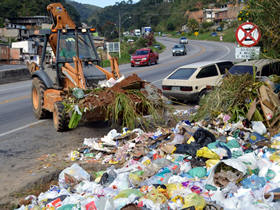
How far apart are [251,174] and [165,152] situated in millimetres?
1841

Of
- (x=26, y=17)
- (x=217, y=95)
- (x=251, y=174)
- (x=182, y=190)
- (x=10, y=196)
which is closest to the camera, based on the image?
(x=182, y=190)

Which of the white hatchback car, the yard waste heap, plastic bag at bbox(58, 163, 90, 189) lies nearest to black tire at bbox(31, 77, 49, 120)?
the yard waste heap

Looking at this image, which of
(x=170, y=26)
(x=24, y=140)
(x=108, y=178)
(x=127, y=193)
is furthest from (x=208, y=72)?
(x=170, y=26)

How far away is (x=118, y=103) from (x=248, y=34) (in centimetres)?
560

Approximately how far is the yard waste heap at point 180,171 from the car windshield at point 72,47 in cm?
310

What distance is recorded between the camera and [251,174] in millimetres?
5117

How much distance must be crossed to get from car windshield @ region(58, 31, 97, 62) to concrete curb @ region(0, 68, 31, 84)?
13.2 metres

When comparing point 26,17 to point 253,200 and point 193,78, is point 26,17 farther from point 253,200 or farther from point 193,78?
point 253,200

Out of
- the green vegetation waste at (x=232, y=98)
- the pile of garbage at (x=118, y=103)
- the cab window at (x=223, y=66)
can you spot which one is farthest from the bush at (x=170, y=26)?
the pile of garbage at (x=118, y=103)

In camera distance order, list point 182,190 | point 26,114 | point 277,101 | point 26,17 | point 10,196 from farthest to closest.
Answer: point 26,17, point 26,114, point 277,101, point 10,196, point 182,190

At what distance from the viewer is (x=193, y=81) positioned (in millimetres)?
12031

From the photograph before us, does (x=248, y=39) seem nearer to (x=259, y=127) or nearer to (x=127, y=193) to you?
(x=259, y=127)

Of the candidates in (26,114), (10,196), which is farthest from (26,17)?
(10,196)

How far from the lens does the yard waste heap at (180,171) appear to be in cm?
451
